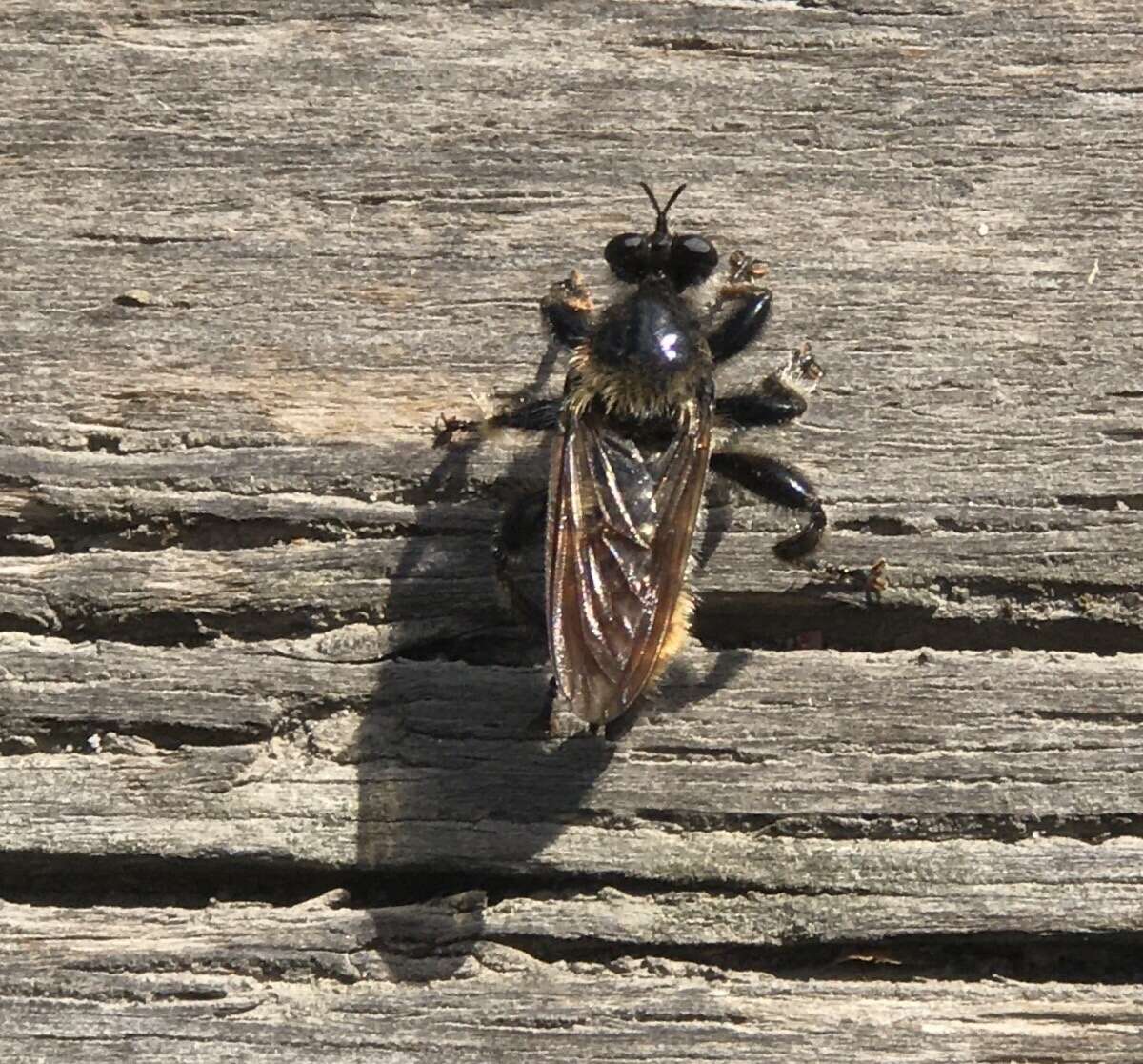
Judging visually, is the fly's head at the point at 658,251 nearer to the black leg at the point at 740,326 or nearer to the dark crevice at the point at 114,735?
the black leg at the point at 740,326

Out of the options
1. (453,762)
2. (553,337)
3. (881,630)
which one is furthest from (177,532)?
(881,630)

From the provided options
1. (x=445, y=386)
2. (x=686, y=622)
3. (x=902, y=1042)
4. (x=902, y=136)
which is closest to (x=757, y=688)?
(x=686, y=622)

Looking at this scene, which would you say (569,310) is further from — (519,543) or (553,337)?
(519,543)

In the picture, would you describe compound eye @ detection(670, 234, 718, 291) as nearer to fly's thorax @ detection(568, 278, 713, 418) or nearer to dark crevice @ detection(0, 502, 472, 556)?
fly's thorax @ detection(568, 278, 713, 418)

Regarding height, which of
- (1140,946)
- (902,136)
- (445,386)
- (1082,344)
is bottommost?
(1140,946)

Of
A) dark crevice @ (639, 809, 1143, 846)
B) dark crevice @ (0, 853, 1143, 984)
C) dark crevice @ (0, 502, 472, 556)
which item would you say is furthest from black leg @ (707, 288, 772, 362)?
dark crevice @ (0, 853, 1143, 984)

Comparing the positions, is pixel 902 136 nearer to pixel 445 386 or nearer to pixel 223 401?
pixel 445 386

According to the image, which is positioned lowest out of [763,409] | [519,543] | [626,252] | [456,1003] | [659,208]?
[456,1003]
